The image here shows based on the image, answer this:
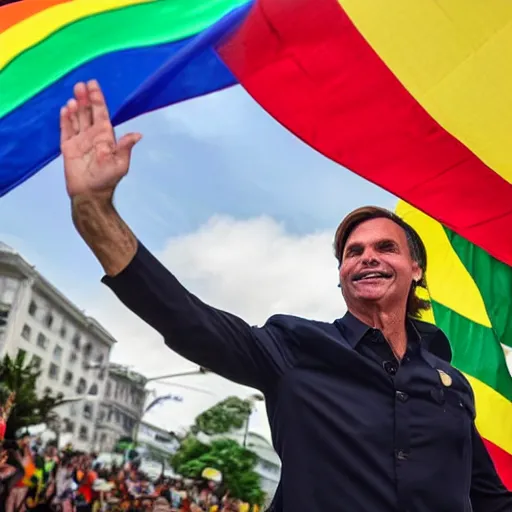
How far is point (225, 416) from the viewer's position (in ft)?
122

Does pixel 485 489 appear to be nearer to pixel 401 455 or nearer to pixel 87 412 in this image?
pixel 401 455

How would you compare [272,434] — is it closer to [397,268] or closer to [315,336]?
[315,336]

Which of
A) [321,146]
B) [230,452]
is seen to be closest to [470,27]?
[321,146]

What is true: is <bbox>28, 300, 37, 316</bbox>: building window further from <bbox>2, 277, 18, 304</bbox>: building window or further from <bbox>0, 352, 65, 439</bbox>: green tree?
<bbox>0, 352, 65, 439</bbox>: green tree

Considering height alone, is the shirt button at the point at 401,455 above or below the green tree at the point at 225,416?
below

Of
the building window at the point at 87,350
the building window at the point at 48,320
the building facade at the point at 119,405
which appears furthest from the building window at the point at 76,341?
the building facade at the point at 119,405

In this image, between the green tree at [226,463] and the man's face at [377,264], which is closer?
the man's face at [377,264]

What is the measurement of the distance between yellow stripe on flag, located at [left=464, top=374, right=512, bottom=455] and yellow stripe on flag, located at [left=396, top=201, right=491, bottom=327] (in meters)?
0.47

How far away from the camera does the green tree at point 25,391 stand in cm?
1864

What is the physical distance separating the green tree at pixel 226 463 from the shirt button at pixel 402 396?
27.9 m

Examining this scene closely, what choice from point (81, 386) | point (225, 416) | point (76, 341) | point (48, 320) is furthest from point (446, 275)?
point (76, 341)

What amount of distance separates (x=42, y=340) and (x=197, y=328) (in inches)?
1742

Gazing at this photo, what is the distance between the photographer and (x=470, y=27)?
2506 mm

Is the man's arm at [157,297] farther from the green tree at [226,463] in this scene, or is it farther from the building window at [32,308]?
the building window at [32,308]
